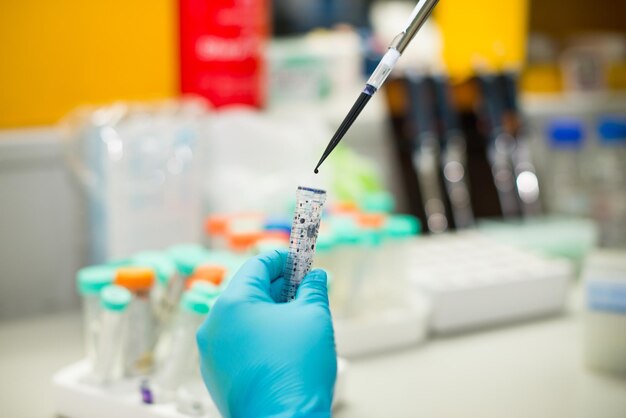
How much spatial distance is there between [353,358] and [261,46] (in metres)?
0.82

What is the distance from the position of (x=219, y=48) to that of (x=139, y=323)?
0.78 meters

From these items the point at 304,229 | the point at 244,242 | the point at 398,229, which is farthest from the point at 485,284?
the point at 304,229

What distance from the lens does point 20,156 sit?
1479 millimetres

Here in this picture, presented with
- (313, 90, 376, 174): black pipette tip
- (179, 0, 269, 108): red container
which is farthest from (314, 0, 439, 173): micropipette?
(179, 0, 269, 108): red container

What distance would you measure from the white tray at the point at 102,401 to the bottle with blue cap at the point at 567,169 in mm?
1150

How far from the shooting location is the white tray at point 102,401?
3.15 feet

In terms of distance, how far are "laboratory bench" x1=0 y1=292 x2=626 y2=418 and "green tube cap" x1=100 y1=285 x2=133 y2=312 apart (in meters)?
0.21

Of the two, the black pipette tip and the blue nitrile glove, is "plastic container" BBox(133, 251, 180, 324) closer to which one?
the blue nitrile glove

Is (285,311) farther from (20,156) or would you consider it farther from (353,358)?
(20,156)

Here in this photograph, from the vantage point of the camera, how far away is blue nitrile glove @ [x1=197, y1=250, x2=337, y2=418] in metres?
0.73

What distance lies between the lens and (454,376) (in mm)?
1230

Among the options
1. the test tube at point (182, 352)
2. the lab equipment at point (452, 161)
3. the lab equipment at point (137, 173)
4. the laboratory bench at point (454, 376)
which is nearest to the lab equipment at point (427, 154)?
the lab equipment at point (452, 161)

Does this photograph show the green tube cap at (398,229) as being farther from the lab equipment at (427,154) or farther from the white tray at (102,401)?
the lab equipment at (427,154)

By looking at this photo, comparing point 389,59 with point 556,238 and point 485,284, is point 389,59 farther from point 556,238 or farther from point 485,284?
point 556,238
